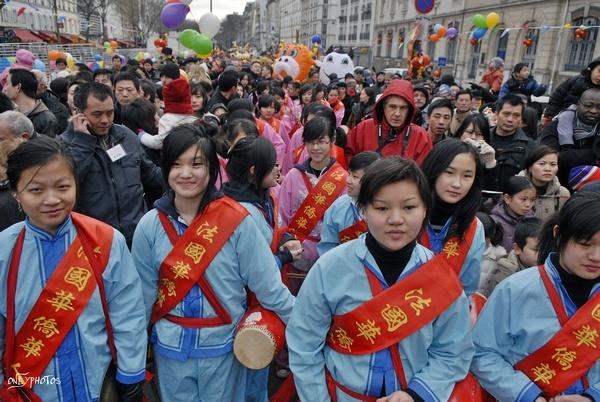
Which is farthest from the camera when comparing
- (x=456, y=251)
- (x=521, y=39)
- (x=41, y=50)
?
(x=521, y=39)

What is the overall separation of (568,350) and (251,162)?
183 cm

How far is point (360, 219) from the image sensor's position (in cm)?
278

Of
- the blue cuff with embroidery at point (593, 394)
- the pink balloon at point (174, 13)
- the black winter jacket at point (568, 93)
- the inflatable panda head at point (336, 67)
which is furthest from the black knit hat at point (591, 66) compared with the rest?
the inflatable panda head at point (336, 67)

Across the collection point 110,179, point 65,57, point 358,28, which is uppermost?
point 358,28

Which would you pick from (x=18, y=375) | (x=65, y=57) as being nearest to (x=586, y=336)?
(x=18, y=375)

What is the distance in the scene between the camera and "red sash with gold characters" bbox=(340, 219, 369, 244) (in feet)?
9.07

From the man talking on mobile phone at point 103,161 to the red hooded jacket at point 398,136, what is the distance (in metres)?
2.07

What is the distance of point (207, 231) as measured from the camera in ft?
7.09

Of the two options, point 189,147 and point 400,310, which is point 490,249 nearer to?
point 400,310

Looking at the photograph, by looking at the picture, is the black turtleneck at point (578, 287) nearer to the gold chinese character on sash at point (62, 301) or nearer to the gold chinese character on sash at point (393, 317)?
the gold chinese character on sash at point (393, 317)

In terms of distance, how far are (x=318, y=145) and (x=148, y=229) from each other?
1.78m

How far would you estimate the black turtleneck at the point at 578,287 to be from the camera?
1817 mm

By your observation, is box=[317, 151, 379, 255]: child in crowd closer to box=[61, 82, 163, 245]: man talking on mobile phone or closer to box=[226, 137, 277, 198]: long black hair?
box=[226, 137, 277, 198]: long black hair

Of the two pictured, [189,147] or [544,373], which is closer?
[544,373]
